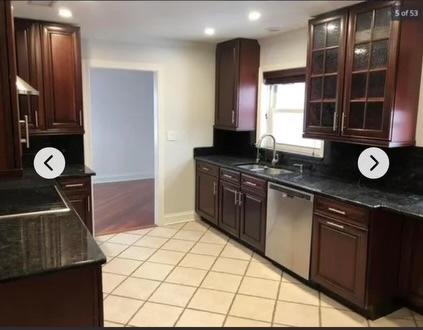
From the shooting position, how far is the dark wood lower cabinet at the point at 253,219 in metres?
2.99

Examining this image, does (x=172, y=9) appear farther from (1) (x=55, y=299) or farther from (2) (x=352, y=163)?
(2) (x=352, y=163)

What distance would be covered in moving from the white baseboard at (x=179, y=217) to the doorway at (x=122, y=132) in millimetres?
1291

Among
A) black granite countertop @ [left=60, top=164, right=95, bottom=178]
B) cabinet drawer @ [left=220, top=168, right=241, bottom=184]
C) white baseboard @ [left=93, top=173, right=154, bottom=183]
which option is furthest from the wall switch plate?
white baseboard @ [left=93, top=173, right=154, bottom=183]

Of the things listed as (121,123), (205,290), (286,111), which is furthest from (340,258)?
(121,123)

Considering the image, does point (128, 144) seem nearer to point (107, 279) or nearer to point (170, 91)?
point (170, 91)

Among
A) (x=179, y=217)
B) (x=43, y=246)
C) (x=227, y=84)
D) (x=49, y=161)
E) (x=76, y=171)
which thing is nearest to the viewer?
(x=49, y=161)

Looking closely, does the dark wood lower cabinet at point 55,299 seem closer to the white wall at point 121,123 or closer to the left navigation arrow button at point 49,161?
the left navigation arrow button at point 49,161

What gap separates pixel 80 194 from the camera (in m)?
2.99

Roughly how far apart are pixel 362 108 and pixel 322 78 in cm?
40

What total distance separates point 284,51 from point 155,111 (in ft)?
4.78

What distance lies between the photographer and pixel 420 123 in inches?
87.8

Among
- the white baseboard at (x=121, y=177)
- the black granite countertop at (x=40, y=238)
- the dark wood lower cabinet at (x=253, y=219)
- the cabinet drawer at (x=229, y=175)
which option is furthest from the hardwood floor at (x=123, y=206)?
the black granite countertop at (x=40, y=238)

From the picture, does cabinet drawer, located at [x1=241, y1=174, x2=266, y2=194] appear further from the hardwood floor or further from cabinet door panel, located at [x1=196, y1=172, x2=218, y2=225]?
the hardwood floor

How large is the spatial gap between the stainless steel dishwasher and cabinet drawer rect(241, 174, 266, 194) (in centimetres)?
9
